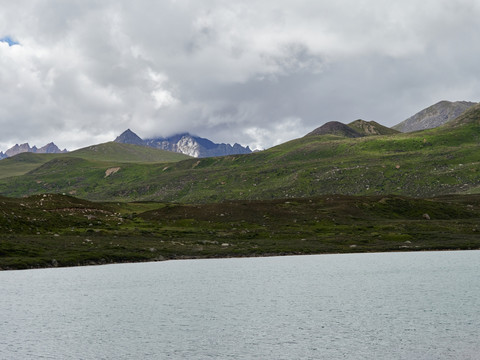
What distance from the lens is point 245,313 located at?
123ft

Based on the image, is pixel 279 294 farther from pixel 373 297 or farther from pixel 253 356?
pixel 253 356

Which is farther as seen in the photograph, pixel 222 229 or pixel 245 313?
pixel 222 229

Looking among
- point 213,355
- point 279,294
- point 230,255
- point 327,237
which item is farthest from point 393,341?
point 327,237

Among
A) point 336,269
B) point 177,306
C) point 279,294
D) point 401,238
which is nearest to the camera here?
point 177,306

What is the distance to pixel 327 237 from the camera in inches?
4304

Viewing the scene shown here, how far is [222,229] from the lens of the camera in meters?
121

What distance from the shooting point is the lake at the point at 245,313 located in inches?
1043

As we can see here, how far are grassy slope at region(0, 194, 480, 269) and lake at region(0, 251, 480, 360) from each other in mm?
17912

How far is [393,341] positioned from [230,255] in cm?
6422

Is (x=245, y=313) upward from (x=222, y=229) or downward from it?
downward

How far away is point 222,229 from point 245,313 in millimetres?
A: 83685

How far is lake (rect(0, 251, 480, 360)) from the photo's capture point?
Answer: 26.5m

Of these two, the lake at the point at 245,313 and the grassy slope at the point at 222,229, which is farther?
the grassy slope at the point at 222,229

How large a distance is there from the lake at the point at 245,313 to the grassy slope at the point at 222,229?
17912mm
